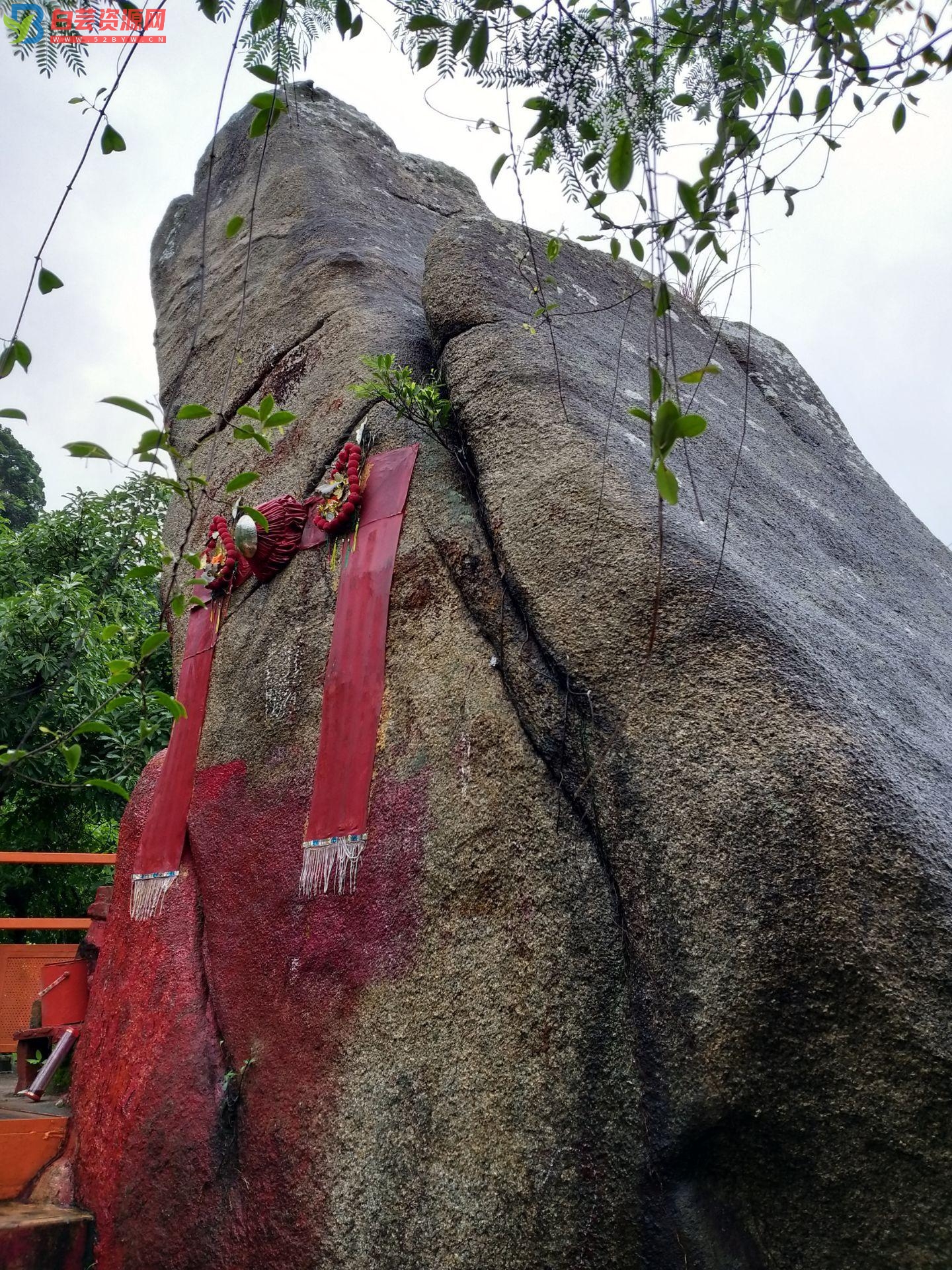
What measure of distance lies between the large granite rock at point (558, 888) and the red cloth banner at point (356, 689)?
0.20 ft

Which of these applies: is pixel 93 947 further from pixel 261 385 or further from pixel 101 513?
pixel 101 513

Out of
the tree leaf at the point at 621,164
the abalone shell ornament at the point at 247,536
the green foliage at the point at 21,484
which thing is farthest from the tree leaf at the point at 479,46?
the green foliage at the point at 21,484

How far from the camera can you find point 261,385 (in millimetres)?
4086

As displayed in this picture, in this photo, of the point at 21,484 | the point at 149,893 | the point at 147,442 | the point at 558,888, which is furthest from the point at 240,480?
the point at 21,484

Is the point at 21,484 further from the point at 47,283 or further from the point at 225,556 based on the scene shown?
the point at 47,283

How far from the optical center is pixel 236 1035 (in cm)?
273

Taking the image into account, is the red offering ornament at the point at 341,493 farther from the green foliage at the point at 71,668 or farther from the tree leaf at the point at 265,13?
the green foliage at the point at 71,668

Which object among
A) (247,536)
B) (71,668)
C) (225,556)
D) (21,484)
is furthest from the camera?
(21,484)

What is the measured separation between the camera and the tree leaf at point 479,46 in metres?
1.60

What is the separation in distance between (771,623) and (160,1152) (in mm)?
2150

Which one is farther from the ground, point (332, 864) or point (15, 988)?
point (332, 864)

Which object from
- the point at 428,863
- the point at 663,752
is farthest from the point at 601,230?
the point at 428,863

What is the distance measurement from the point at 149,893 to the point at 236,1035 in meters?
0.77

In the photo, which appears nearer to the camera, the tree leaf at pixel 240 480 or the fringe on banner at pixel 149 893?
the tree leaf at pixel 240 480
